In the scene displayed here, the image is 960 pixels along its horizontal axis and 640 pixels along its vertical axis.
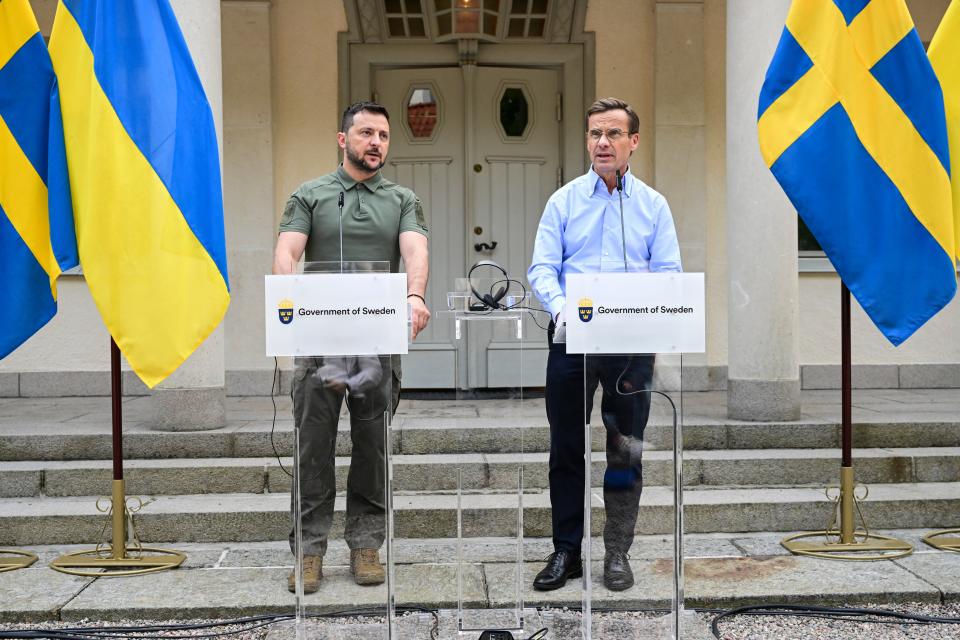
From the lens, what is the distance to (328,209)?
4.22 metres

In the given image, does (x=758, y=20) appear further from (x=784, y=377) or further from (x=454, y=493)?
(x=454, y=493)

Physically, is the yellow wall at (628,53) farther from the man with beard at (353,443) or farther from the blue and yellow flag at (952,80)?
the man with beard at (353,443)

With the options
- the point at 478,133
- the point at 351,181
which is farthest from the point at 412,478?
the point at 478,133

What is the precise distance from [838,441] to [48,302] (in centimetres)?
454

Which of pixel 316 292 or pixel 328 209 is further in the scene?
pixel 328 209

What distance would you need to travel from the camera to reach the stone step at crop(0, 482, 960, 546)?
5117 millimetres

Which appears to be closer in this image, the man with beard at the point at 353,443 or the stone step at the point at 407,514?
the man with beard at the point at 353,443

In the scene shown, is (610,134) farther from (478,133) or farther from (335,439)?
(478,133)

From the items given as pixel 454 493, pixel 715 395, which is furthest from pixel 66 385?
pixel 715 395

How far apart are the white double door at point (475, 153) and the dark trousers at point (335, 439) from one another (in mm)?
4628

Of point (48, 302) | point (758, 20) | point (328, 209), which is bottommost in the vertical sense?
point (48, 302)

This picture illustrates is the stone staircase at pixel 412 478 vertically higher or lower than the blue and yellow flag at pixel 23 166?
lower

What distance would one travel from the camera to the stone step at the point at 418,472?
5500 mm

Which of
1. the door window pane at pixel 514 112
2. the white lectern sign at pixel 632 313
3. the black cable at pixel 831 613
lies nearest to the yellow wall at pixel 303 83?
the door window pane at pixel 514 112
